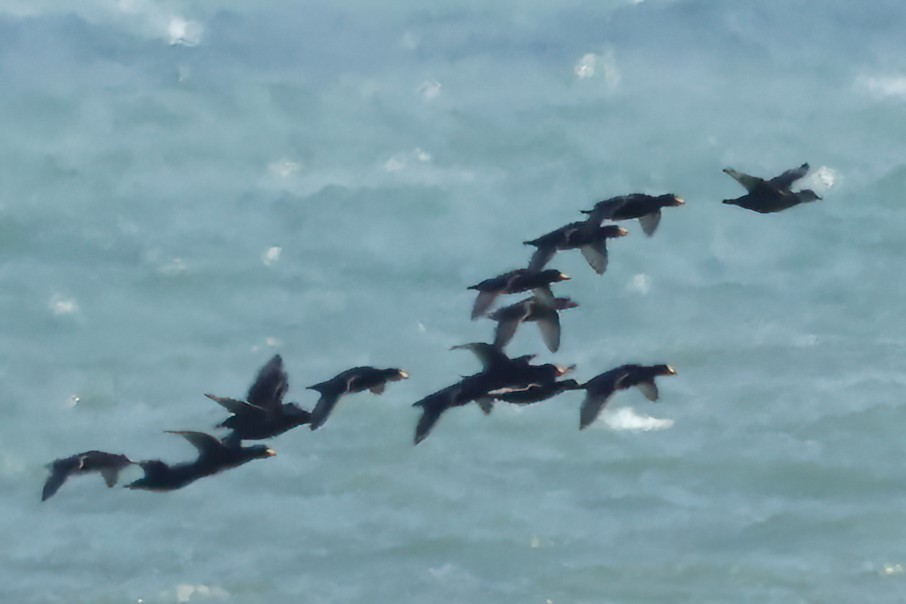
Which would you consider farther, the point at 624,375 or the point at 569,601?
the point at 569,601

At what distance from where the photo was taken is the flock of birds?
51.2 ft

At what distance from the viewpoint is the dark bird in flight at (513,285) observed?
16.2 m

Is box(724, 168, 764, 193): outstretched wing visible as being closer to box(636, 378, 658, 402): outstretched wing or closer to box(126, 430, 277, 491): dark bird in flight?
box(636, 378, 658, 402): outstretched wing

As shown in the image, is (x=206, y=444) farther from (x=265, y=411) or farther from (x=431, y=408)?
(x=431, y=408)

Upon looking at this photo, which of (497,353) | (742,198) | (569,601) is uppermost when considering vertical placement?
(742,198)

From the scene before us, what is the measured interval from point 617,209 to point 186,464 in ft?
20.7

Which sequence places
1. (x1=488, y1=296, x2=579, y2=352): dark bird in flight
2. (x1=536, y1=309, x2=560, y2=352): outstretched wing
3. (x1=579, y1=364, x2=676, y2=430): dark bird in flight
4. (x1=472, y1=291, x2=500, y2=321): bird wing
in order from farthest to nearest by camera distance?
(x1=536, y1=309, x2=560, y2=352): outstretched wing < (x1=488, y1=296, x2=579, y2=352): dark bird in flight < (x1=472, y1=291, x2=500, y2=321): bird wing < (x1=579, y1=364, x2=676, y2=430): dark bird in flight

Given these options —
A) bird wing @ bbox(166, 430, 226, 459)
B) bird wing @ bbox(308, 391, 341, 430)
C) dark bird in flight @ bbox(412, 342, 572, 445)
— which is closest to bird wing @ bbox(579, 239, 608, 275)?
dark bird in flight @ bbox(412, 342, 572, 445)

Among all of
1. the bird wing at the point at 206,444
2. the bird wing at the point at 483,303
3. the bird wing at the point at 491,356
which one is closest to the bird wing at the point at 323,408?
the bird wing at the point at 206,444

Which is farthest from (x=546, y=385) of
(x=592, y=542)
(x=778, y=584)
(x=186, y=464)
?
(x=778, y=584)

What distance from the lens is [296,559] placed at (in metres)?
40.8

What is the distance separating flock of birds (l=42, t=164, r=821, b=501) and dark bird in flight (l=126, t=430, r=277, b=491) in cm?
1

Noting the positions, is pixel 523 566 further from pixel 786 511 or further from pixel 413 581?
pixel 786 511

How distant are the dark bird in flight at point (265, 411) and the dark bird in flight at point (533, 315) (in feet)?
9.09
